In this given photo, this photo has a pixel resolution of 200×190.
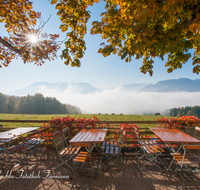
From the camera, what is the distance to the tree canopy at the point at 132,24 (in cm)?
200

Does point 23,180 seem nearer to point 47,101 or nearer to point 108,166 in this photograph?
point 108,166

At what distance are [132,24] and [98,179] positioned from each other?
4694mm

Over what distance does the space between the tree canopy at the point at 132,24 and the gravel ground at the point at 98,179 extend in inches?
127

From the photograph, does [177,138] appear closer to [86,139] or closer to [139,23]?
[86,139]

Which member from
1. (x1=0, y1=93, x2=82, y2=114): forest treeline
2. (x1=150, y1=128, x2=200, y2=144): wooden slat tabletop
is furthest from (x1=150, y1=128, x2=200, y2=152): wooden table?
(x1=0, y1=93, x2=82, y2=114): forest treeline

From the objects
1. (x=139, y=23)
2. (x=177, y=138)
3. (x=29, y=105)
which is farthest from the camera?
(x=29, y=105)

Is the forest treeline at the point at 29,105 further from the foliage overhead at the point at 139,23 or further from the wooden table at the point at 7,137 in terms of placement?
the foliage overhead at the point at 139,23

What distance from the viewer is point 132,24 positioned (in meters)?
3.65

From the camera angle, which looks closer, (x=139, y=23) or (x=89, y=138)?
(x=139, y=23)

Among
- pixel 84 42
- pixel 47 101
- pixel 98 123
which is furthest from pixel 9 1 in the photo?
pixel 47 101

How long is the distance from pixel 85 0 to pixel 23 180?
4778 millimetres

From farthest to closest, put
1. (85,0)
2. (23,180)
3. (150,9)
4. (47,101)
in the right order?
(47,101) → (23,180) → (85,0) → (150,9)

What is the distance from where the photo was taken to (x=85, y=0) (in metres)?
2.66

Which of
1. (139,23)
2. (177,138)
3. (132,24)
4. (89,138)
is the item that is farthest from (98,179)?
(132,24)
